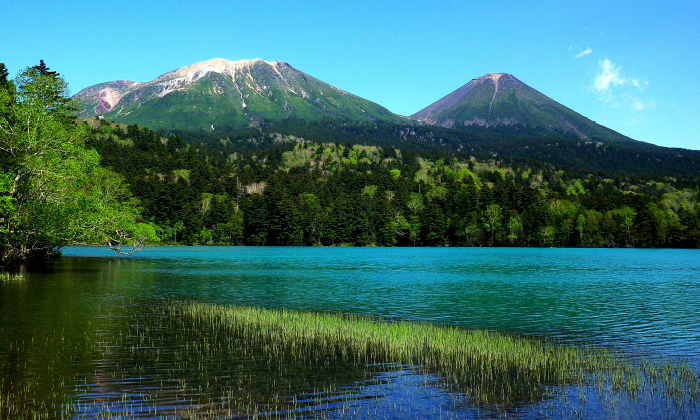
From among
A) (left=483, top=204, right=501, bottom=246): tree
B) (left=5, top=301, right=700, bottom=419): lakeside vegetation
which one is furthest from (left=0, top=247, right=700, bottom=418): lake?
(left=483, top=204, right=501, bottom=246): tree

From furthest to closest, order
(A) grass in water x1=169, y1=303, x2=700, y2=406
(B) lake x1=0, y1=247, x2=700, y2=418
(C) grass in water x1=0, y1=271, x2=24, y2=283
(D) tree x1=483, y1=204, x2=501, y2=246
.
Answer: (D) tree x1=483, y1=204, x2=501, y2=246 → (C) grass in water x1=0, y1=271, x2=24, y2=283 → (A) grass in water x1=169, y1=303, x2=700, y2=406 → (B) lake x1=0, y1=247, x2=700, y2=418

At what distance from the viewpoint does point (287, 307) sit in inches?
1243

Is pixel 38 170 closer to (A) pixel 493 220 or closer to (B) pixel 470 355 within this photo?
(B) pixel 470 355

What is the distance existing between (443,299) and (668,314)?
14.4 meters

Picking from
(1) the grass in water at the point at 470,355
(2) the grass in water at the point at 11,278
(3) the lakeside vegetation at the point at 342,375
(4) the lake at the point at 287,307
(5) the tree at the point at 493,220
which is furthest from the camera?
(5) the tree at the point at 493,220

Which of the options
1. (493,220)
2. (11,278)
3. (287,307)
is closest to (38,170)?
(11,278)

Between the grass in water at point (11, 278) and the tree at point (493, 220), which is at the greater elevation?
the tree at point (493, 220)

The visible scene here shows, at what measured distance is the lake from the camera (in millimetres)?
12555

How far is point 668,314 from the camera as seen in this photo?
3025cm

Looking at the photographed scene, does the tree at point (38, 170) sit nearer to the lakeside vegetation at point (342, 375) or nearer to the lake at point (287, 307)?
the lake at point (287, 307)

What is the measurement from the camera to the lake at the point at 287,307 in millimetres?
12555

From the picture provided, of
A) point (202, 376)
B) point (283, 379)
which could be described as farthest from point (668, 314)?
point (202, 376)

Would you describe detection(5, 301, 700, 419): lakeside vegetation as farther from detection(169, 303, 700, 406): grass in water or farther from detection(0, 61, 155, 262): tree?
detection(0, 61, 155, 262): tree

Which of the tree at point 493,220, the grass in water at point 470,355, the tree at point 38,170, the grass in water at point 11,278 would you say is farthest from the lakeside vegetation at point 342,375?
the tree at point 493,220
